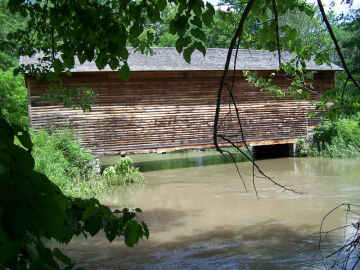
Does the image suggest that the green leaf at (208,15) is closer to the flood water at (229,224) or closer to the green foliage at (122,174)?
the flood water at (229,224)

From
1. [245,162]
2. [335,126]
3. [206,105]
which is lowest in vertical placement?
[245,162]

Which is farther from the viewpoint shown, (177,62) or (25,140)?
(177,62)

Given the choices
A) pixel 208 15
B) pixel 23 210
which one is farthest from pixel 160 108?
pixel 23 210

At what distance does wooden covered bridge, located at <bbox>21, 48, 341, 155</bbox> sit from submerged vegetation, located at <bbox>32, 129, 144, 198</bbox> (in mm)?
987

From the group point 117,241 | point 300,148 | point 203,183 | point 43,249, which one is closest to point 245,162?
point 300,148

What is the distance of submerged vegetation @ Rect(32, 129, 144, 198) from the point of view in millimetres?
10117

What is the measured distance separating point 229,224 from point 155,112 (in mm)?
8267

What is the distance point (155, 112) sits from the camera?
1520 cm

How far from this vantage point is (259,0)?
2.50m

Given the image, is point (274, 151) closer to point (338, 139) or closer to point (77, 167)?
point (338, 139)

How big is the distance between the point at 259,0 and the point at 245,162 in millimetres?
15221

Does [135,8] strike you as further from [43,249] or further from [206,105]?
[206,105]

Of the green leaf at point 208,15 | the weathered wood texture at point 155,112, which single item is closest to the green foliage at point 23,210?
the green leaf at point 208,15

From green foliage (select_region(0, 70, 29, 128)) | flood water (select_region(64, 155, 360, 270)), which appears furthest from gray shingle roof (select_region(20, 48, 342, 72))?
green foliage (select_region(0, 70, 29, 128))
